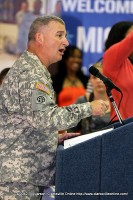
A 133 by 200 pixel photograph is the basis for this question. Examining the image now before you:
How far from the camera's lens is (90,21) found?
19.8 feet

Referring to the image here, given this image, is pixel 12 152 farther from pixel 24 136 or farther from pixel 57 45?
pixel 57 45

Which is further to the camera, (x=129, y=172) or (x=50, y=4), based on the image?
(x=50, y=4)

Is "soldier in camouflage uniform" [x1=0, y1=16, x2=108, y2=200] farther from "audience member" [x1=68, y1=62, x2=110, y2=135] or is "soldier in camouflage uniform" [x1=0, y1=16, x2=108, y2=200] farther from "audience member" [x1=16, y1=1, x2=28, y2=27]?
"audience member" [x1=16, y1=1, x2=28, y2=27]

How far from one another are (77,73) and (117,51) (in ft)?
8.58

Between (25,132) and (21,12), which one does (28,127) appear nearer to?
(25,132)

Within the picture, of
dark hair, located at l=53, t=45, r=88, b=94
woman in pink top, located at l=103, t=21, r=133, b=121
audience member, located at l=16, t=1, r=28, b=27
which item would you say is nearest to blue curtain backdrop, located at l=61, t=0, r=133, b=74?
dark hair, located at l=53, t=45, r=88, b=94

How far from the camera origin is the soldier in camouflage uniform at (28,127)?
2844 millimetres

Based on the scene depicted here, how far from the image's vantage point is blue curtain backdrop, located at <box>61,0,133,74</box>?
19.6ft

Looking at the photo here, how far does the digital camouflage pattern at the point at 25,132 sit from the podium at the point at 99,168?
0.24m

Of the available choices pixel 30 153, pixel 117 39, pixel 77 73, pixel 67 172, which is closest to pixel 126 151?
pixel 67 172

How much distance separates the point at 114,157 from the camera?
2.66m

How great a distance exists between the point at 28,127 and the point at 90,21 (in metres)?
3.26

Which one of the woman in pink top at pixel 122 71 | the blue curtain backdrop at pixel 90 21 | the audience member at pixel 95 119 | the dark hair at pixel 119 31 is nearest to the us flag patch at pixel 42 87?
the woman in pink top at pixel 122 71

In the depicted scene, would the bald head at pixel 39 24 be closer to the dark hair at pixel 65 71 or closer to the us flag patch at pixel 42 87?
the us flag patch at pixel 42 87
